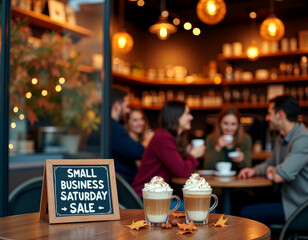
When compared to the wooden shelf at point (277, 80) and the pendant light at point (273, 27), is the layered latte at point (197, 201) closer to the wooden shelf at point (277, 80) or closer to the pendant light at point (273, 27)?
the pendant light at point (273, 27)

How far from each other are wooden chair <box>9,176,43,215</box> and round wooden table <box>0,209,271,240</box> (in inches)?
31.6

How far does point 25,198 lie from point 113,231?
3.84 ft

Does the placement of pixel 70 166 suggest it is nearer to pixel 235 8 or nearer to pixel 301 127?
pixel 301 127

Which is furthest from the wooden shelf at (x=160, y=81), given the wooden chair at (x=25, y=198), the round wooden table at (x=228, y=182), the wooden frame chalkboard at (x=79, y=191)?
the wooden frame chalkboard at (x=79, y=191)

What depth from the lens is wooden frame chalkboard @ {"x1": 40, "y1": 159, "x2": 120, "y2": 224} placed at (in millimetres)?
1635

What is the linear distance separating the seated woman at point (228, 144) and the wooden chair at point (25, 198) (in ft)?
6.34

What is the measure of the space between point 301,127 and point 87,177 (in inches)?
80.6

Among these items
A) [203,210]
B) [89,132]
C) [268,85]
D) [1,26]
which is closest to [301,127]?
[89,132]

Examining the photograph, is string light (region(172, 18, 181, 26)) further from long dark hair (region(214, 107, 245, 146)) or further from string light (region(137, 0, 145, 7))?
long dark hair (region(214, 107, 245, 146))

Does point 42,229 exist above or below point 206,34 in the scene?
below

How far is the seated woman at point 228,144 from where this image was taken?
408 cm

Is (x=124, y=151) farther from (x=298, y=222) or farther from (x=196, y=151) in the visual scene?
(x=298, y=222)

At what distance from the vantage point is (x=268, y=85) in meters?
7.45

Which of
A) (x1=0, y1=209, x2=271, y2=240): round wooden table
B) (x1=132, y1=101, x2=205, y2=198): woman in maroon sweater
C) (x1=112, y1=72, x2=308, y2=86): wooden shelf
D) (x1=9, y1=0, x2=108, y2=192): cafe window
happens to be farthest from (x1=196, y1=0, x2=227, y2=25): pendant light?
(x1=0, y1=209, x2=271, y2=240): round wooden table
